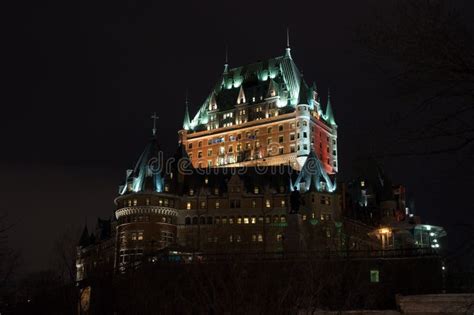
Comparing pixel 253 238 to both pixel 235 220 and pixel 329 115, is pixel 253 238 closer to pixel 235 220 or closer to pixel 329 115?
pixel 235 220

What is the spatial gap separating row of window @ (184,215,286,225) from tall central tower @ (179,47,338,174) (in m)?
32.0

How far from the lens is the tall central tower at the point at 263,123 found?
473 ft

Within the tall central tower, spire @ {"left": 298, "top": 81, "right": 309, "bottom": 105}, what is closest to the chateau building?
the tall central tower

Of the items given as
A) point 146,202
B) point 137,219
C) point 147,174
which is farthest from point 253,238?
point 147,174

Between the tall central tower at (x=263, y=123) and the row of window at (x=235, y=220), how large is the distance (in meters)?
32.0

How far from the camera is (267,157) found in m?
145

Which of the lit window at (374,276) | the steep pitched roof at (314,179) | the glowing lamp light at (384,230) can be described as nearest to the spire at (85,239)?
the steep pitched roof at (314,179)

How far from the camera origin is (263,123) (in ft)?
488

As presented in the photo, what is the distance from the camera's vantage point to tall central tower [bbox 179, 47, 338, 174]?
144125mm

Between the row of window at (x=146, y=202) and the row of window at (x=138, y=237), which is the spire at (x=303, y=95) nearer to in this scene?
the row of window at (x=146, y=202)

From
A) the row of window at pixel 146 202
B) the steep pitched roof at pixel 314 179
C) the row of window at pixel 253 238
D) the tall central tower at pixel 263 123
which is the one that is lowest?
the row of window at pixel 253 238

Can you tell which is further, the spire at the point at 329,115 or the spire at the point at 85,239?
→ the spire at the point at 329,115

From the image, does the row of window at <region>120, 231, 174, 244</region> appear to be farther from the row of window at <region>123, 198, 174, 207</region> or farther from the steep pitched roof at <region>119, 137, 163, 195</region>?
the steep pitched roof at <region>119, 137, 163, 195</region>

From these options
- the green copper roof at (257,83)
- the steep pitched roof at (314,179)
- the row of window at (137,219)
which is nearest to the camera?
the row of window at (137,219)
